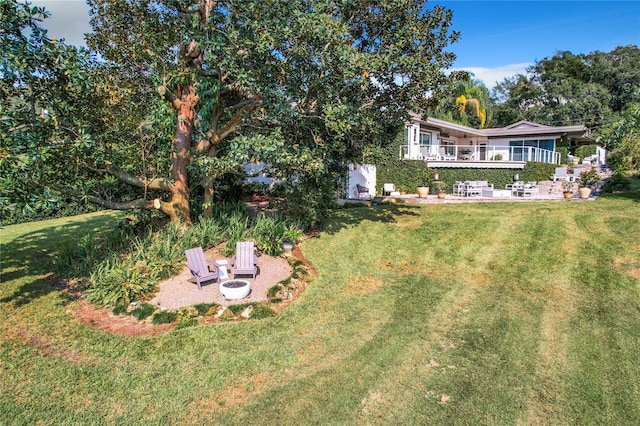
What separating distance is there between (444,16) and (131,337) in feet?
41.4

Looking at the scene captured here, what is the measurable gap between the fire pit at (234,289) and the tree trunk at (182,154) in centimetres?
374

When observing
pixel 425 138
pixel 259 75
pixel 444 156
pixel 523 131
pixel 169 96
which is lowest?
pixel 444 156

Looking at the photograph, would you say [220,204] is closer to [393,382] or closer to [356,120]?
[356,120]

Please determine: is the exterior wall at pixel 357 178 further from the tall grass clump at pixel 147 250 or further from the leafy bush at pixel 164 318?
the leafy bush at pixel 164 318

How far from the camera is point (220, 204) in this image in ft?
46.8

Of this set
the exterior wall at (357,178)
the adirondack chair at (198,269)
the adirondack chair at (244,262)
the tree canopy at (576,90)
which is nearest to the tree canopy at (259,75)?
the adirondack chair at (244,262)

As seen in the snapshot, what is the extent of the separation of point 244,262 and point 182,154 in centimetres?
408

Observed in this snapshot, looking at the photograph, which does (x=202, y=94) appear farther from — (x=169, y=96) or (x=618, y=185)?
(x=618, y=185)

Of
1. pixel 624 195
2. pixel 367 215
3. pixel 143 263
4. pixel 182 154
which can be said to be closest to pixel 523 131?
pixel 624 195

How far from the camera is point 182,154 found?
36.8ft

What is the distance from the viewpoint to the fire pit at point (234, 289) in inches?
328

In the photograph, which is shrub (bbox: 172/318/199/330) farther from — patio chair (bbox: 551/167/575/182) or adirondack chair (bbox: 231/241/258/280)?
patio chair (bbox: 551/167/575/182)

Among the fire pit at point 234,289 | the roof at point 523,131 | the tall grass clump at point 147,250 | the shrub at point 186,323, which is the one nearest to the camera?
the shrub at point 186,323

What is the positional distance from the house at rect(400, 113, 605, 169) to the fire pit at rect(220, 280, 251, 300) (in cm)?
1465
